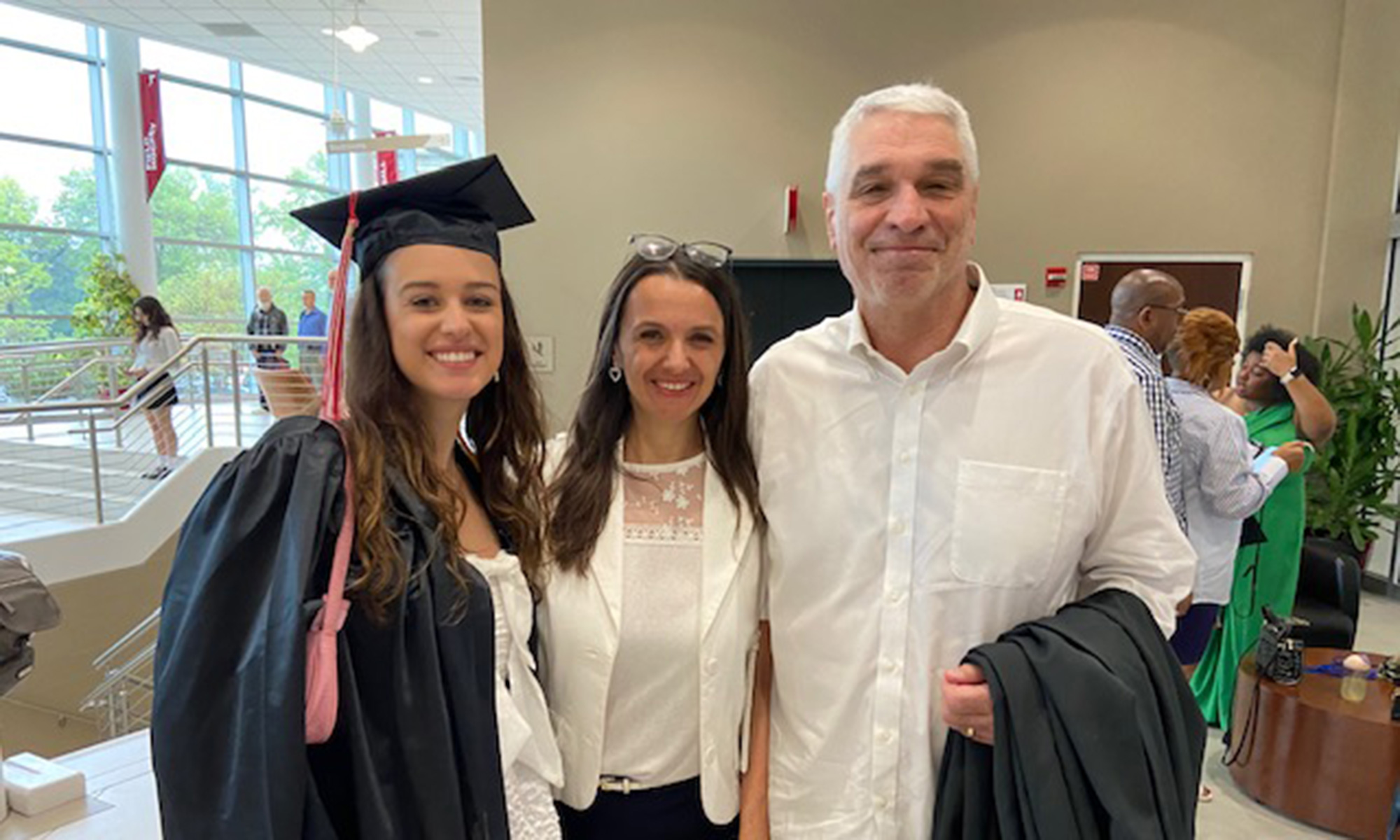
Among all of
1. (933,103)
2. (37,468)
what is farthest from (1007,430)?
(37,468)

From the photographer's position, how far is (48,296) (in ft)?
32.1

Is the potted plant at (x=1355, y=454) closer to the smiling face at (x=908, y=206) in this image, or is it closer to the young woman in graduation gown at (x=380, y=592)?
the smiling face at (x=908, y=206)

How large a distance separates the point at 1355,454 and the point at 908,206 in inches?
208

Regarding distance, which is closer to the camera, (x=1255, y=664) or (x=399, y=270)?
(x=399, y=270)

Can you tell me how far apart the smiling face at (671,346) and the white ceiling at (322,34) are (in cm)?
646

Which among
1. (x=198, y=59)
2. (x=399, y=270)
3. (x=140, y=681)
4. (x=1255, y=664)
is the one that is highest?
(x=198, y=59)

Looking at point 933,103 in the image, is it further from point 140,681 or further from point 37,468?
point 37,468

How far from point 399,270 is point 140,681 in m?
3.98

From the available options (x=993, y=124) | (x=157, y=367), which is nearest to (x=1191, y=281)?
(x=993, y=124)

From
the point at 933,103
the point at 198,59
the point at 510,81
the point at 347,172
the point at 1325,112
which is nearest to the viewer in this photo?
the point at 933,103

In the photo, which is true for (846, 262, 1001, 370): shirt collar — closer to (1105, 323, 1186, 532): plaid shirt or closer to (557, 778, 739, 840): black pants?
Result: (557, 778, 739, 840): black pants

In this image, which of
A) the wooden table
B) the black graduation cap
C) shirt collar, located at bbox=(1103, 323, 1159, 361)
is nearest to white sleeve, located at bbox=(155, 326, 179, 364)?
the black graduation cap

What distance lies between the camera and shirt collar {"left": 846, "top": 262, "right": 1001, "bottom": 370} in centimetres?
133

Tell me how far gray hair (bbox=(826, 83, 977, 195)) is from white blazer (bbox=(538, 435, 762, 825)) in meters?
0.72
